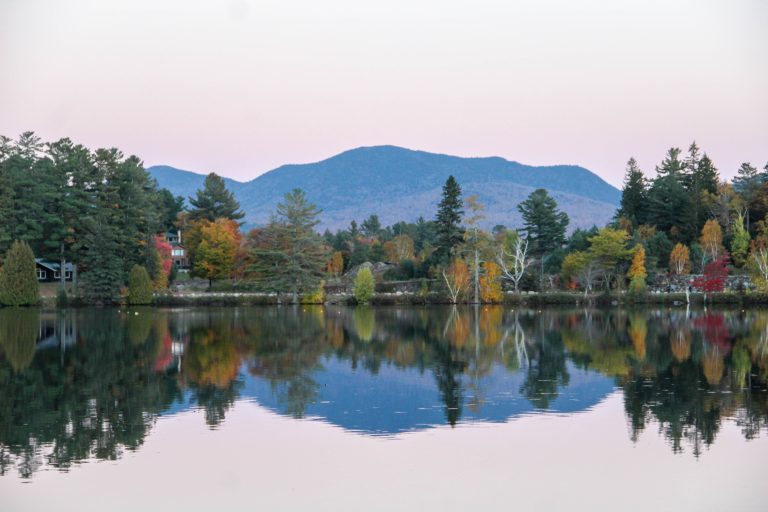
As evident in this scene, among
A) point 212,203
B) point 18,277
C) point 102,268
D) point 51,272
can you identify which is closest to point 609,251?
point 102,268

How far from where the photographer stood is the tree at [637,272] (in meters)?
61.4

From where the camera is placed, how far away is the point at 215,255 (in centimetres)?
7244

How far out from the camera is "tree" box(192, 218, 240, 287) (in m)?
72.6

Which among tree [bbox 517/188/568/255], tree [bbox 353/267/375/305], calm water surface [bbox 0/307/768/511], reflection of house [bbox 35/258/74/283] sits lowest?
calm water surface [bbox 0/307/768/511]

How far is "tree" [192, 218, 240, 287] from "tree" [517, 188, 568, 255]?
27.4 m

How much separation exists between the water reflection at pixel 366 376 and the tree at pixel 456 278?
19.4m

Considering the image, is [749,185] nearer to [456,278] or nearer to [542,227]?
[542,227]

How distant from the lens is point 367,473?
44.5ft

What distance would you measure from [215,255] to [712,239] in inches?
1595

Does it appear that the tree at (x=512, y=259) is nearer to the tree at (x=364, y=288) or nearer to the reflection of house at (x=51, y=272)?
the tree at (x=364, y=288)

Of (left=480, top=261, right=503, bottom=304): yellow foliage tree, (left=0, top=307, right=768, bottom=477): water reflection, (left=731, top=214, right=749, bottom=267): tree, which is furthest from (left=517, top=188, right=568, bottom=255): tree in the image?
(left=0, top=307, right=768, bottom=477): water reflection

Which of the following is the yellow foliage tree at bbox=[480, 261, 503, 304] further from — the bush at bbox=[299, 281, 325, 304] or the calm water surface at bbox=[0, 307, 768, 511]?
the calm water surface at bbox=[0, 307, 768, 511]

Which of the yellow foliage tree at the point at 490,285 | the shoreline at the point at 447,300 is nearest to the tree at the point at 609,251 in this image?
the shoreline at the point at 447,300

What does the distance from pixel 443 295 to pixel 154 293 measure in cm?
2216
